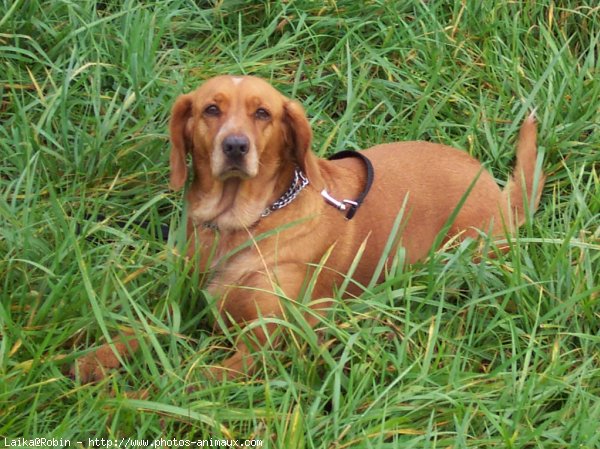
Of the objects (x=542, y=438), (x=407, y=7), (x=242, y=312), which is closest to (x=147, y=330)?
(x=242, y=312)

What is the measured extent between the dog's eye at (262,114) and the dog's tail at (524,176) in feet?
3.86

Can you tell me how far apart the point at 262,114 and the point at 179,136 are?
34 cm

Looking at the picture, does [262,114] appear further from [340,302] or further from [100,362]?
[100,362]

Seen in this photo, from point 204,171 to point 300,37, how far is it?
1665 mm

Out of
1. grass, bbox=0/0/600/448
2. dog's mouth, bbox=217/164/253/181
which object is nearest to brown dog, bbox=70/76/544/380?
dog's mouth, bbox=217/164/253/181

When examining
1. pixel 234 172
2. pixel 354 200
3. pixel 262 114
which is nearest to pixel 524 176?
pixel 354 200

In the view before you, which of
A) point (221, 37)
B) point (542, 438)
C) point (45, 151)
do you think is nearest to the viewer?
point (542, 438)

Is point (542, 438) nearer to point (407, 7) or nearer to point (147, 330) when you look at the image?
point (147, 330)

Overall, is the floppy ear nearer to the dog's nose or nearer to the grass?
the dog's nose

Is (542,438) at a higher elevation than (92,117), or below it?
below

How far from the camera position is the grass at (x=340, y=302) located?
11.2 ft

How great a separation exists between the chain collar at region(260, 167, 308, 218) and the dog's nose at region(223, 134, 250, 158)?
12.6 inches

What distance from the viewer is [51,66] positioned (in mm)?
5051

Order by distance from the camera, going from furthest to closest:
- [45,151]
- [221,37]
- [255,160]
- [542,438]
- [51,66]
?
[221,37]
[51,66]
[45,151]
[255,160]
[542,438]
